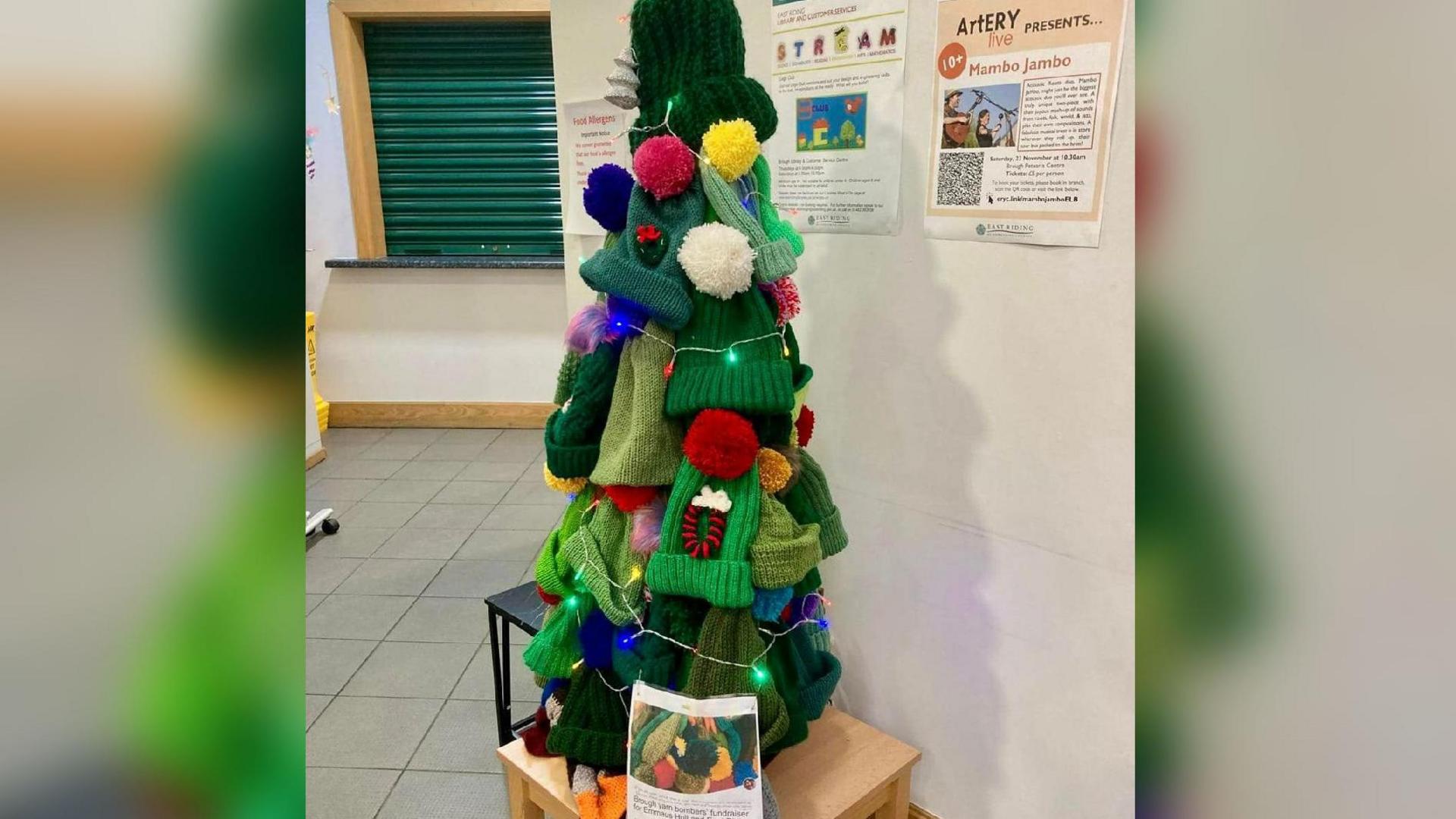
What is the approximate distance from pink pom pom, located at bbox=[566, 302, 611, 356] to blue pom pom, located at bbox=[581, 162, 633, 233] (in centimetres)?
12

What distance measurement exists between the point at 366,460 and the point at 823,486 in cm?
384

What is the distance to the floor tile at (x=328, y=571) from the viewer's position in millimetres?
3152

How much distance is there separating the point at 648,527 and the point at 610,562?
8cm

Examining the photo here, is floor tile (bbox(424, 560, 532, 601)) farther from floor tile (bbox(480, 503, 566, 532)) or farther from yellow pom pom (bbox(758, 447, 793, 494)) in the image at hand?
yellow pom pom (bbox(758, 447, 793, 494))

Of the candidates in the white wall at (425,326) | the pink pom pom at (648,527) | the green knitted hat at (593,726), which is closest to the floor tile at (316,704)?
the green knitted hat at (593,726)

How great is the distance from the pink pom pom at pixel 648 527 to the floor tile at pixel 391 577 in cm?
213

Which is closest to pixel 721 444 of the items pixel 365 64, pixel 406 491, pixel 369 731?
pixel 369 731

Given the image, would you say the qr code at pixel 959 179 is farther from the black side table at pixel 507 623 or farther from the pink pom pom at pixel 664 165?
the black side table at pixel 507 623

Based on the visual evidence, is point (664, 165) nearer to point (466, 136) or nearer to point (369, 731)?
point (369, 731)
